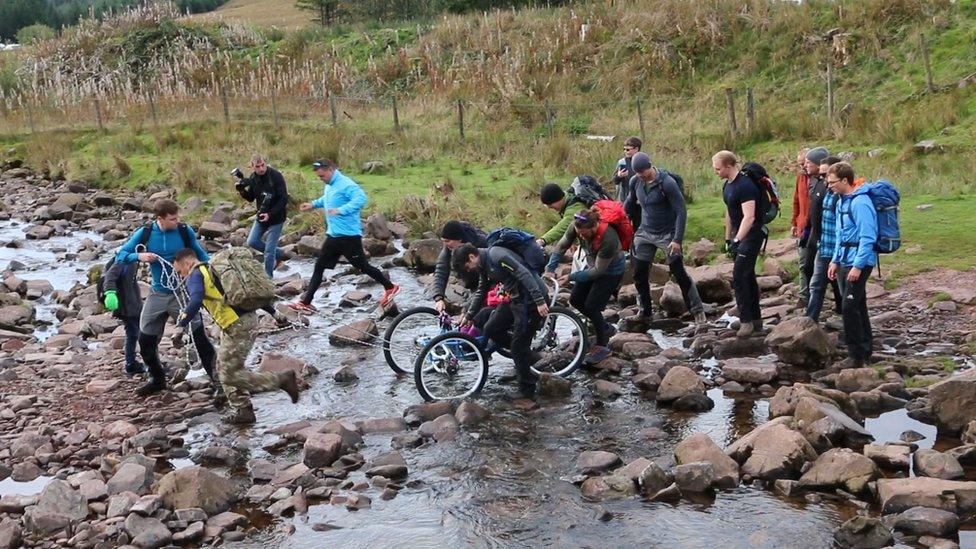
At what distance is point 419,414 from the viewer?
951 centimetres

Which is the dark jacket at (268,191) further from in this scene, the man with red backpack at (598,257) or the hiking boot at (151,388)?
A: the man with red backpack at (598,257)

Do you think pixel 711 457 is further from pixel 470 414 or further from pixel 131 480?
pixel 131 480

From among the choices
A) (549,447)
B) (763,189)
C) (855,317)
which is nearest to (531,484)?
(549,447)

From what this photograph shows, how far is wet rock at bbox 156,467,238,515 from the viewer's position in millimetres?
7621

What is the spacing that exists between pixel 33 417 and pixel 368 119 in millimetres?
21661

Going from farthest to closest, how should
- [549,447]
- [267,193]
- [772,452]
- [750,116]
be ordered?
[750,116], [267,193], [549,447], [772,452]

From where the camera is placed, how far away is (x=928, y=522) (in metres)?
6.62

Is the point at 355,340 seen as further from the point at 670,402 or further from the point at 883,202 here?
the point at 883,202

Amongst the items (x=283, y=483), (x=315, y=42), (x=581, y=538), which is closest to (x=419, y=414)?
(x=283, y=483)

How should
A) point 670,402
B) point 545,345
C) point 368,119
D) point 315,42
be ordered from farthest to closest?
point 315,42, point 368,119, point 545,345, point 670,402

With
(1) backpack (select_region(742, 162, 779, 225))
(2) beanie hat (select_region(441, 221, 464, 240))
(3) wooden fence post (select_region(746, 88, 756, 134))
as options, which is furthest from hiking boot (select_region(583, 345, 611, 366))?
(3) wooden fence post (select_region(746, 88, 756, 134))

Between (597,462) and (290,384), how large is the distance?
138 inches

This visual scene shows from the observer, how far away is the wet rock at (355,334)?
40.2 ft

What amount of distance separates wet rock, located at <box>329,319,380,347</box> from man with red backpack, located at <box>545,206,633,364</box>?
2.75 meters
